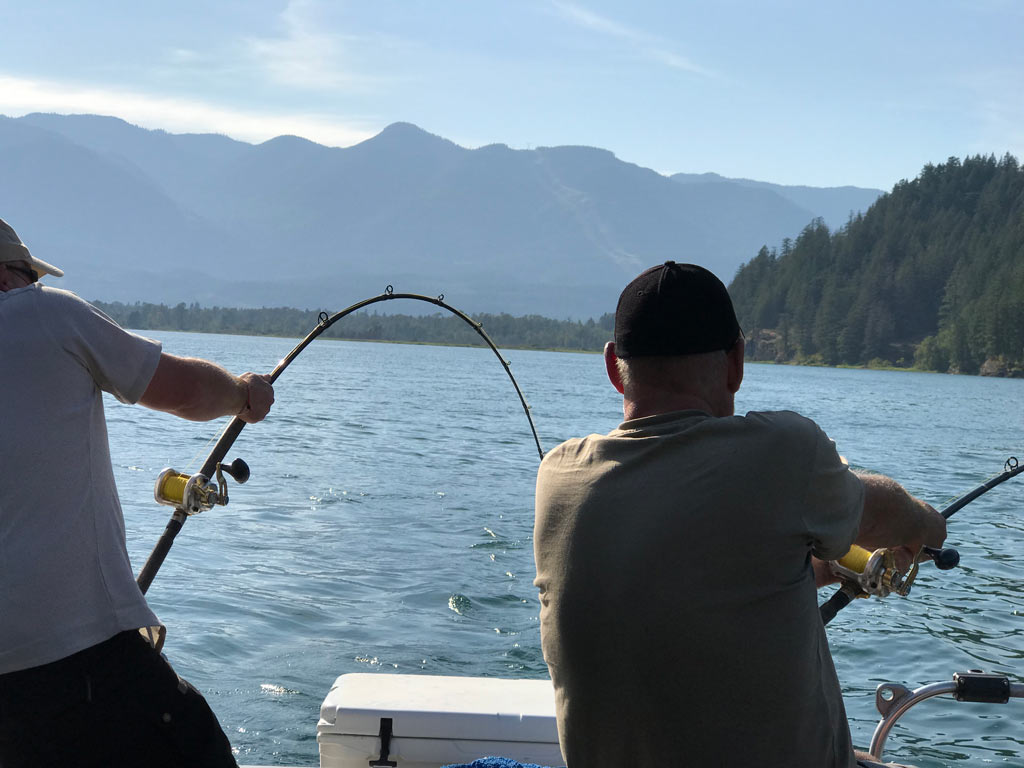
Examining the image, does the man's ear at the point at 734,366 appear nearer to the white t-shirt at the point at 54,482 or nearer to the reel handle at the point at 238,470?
the white t-shirt at the point at 54,482

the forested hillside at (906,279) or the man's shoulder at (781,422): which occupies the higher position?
the forested hillside at (906,279)

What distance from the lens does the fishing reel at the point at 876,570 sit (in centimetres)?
194

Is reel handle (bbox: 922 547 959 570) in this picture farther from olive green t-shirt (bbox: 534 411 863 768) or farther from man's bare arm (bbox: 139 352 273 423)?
man's bare arm (bbox: 139 352 273 423)

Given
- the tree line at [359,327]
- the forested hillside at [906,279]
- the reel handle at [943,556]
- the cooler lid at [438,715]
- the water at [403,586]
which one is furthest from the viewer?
the forested hillside at [906,279]

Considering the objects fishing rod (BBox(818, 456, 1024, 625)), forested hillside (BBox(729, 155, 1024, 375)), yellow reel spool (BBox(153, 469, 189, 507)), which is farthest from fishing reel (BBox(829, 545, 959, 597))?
forested hillside (BBox(729, 155, 1024, 375))

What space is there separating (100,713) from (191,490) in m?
0.65

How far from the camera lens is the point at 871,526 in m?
1.87

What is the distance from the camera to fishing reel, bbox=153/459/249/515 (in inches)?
99.0

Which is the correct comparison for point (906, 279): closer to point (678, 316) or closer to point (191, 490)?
point (191, 490)

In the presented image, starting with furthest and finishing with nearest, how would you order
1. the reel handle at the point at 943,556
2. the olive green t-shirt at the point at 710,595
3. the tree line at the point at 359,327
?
1. the tree line at the point at 359,327
2. the reel handle at the point at 943,556
3. the olive green t-shirt at the point at 710,595

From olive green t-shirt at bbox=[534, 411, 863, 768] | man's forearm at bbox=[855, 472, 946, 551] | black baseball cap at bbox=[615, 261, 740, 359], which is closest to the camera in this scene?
olive green t-shirt at bbox=[534, 411, 863, 768]

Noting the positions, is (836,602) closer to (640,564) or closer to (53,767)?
(640,564)

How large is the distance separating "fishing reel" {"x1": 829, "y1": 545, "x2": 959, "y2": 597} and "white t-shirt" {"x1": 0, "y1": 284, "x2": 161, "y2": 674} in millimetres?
1436

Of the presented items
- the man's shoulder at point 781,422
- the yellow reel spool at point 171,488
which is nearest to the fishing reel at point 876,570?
the man's shoulder at point 781,422
